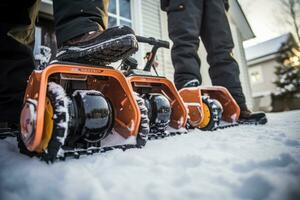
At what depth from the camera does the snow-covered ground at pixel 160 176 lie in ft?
1.67

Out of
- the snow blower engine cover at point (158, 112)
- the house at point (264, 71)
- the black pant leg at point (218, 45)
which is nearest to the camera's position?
the snow blower engine cover at point (158, 112)

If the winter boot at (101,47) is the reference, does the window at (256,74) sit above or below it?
above

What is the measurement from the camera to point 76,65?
93 centimetres

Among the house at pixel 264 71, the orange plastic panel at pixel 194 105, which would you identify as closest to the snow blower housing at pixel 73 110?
the orange plastic panel at pixel 194 105

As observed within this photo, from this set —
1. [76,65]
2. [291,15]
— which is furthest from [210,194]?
[291,15]

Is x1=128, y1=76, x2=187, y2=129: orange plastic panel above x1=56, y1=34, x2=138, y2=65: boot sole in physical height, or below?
below

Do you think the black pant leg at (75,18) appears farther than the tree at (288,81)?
No

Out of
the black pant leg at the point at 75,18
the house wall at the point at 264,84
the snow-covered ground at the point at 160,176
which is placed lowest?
the snow-covered ground at the point at 160,176

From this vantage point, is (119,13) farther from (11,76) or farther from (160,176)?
(160,176)

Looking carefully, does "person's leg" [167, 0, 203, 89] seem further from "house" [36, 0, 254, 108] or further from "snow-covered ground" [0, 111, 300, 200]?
"house" [36, 0, 254, 108]

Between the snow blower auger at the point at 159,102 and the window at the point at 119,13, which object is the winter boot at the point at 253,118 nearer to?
the snow blower auger at the point at 159,102

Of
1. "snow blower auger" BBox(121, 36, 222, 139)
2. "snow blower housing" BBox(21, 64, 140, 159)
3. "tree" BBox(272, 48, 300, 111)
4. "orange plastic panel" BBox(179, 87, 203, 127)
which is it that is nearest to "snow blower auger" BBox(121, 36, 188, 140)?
"snow blower auger" BBox(121, 36, 222, 139)

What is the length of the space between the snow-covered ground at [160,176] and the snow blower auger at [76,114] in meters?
0.08

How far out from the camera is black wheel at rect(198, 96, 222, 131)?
5.45 ft
